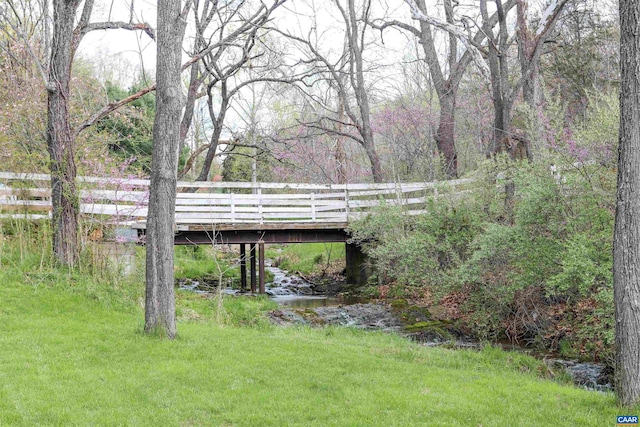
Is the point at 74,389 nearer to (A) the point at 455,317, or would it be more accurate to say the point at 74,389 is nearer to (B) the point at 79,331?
(B) the point at 79,331

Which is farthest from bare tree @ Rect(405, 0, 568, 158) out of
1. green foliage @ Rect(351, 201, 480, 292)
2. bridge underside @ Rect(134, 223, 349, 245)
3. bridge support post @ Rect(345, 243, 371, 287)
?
bridge support post @ Rect(345, 243, 371, 287)

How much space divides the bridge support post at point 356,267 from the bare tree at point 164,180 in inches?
432

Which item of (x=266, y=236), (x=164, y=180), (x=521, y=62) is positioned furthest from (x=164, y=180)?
(x=266, y=236)

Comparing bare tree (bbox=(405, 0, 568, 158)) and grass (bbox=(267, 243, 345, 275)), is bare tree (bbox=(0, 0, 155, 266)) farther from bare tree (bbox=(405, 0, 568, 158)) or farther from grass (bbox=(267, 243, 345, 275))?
grass (bbox=(267, 243, 345, 275))

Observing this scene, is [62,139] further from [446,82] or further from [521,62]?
[446,82]

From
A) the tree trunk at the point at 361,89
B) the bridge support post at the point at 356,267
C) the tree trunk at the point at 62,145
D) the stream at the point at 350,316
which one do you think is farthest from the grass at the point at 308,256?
the tree trunk at the point at 62,145

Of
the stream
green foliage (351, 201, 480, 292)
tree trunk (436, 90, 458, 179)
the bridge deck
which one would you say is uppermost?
tree trunk (436, 90, 458, 179)

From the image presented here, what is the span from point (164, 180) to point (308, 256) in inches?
682

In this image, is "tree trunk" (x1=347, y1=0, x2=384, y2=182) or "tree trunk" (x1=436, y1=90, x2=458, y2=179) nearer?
"tree trunk" (x1=436, y1=90, x2=458, y2=179)

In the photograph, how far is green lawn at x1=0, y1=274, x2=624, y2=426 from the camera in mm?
5188

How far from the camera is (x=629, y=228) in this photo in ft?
17.6

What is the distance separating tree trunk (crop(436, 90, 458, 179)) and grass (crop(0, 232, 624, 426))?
9.48 metres

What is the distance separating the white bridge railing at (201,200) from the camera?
11.9 m

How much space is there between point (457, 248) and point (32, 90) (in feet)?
32.5
